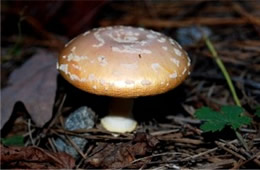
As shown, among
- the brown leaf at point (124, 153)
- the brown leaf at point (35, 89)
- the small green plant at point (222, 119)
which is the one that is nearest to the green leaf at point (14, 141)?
the brown leaf at point (35, 89)

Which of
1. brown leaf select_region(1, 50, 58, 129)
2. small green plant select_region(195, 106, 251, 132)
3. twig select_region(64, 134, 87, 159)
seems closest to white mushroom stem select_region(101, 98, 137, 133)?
twig select_region(64, 134, 87, 159)

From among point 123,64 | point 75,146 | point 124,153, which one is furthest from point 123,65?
point 75,146

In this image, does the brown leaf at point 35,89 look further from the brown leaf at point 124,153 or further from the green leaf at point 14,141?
the brown leaf at point 124,153

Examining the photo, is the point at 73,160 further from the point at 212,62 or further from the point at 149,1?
Answer: the point at 149,1

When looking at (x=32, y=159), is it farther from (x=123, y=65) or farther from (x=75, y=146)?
(x=123, y=65)

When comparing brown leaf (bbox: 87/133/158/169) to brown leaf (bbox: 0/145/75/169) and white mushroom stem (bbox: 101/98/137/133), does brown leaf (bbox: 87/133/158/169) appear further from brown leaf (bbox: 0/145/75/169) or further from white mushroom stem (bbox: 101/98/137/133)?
white mushroom stem (bbox: 101/98/137/133)

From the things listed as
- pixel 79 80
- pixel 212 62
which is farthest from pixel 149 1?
pixel 79 80

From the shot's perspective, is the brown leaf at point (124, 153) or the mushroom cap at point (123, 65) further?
the brown leaf at point (124, 153)
